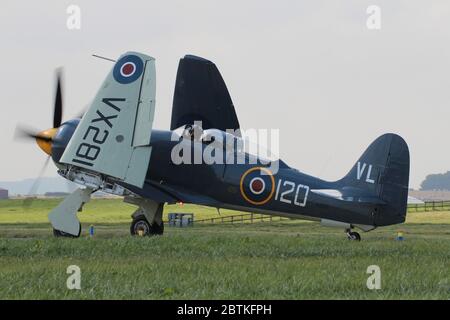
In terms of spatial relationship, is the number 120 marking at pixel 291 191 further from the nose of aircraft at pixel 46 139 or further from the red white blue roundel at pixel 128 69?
the nose of aircraft at pixel 46 139

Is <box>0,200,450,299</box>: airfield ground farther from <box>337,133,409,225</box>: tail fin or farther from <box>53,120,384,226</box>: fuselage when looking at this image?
<box>337,133,409,225</box>: tail fin

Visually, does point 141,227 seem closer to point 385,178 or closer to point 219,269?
point 385,178

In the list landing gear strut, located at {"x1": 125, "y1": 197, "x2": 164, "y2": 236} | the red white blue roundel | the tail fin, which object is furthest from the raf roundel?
the red white blue roundel

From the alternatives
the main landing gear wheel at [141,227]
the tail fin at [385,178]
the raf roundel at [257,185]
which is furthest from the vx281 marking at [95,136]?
the tail fin at [385,178]

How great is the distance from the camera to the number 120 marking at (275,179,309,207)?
2364 cm

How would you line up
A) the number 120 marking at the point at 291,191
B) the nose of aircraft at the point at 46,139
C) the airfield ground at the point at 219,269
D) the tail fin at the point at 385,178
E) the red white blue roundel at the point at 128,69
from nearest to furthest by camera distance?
the airfield ground at the point at 219,269, the red white blue roundel at the point at 128,69, the number 120 marking at the point at 291,191, the tail fin at the point at 385,178, the nose of aircraft at the point at 46,139

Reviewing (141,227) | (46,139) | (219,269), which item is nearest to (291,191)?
(141,227)

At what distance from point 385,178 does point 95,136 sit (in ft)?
27.2

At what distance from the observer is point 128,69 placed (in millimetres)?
21875

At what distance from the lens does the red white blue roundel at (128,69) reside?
21859 millimetres

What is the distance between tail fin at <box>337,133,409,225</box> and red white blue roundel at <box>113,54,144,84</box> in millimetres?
6805

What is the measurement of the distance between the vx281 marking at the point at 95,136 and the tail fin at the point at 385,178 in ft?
22.9
